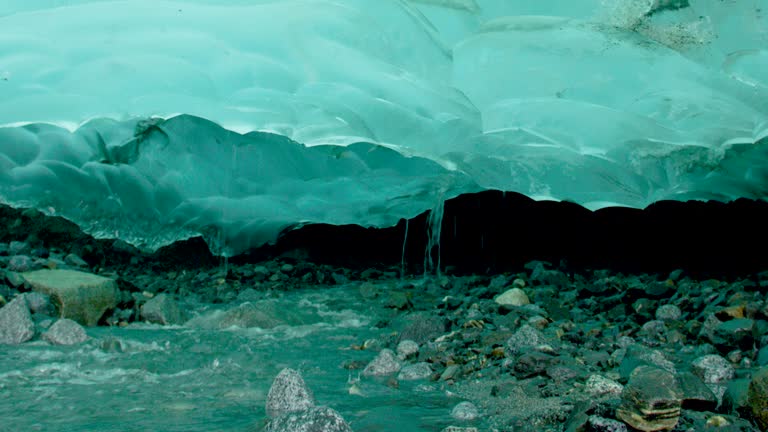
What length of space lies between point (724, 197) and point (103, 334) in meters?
5.39

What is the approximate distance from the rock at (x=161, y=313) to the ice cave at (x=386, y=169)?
0.07ft

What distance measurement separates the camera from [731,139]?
4.24m

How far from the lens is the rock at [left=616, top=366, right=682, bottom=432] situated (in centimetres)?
183

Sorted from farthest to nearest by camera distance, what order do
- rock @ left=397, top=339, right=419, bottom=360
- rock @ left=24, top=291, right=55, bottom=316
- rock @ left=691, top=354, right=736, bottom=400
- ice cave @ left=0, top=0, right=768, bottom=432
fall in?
1. rock @ left=24, top=291, right=55, bottom=316
2. rock @ left=397, top=339, right=419, bottom=360
3. rock @ left=691, top=354, right=736, bottom=400
4. ice cave @ left=0, top=0, right=768, bottom=432

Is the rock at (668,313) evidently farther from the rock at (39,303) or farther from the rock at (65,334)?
the rock at (39,303)

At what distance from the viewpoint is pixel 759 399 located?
1.93m

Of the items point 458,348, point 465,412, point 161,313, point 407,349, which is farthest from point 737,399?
point 161,313

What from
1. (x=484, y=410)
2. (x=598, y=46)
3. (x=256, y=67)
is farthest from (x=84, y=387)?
(x=598, y=46)

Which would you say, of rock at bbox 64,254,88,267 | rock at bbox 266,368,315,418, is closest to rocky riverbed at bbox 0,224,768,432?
rock at bbox 266,368,315,418

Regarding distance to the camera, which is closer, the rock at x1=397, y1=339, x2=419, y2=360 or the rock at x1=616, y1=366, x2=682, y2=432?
the rock at x1=616, y1=366, x2=682, y2=432

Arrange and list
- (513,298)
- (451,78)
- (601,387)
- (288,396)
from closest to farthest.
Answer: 1. (288,396)
2. (601,387)
3. (451,78)
4. (513,298)

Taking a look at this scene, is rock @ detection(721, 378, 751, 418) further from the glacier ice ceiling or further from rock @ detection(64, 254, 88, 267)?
rock @ detection(64, 254, 88, 267)

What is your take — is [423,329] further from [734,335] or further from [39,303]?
[39,303]

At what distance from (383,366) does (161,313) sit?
7.95 feet
